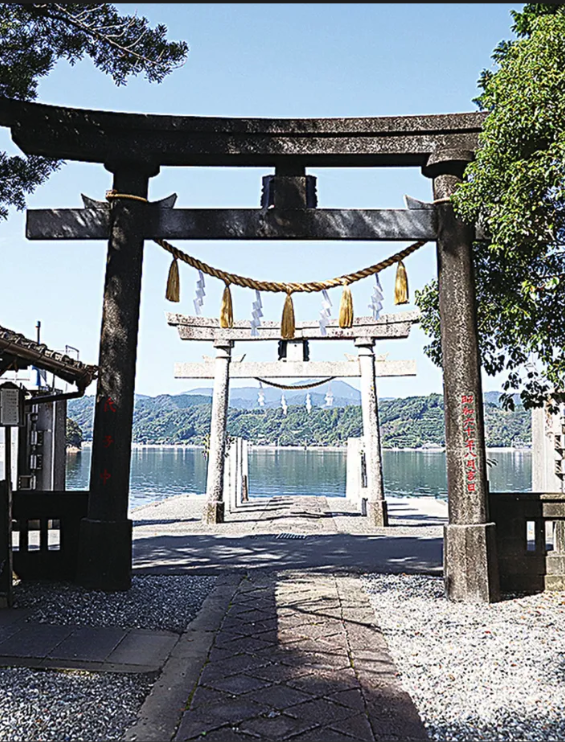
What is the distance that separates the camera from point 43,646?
4.29 meters

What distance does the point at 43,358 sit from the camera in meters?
6.39

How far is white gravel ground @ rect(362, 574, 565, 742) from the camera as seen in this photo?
321 centimetres

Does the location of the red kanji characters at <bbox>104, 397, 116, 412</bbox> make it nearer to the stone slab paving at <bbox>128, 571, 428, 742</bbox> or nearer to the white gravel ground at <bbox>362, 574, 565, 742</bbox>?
the stone slab paving at <bbox>128, 571, 428, 742</bbox>

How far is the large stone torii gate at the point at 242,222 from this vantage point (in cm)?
568

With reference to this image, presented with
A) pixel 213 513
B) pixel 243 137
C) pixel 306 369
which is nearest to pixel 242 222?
pixel 243 137

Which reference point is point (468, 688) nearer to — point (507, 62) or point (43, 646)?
point (43, 646)

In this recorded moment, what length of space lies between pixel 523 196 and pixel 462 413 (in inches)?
67.8

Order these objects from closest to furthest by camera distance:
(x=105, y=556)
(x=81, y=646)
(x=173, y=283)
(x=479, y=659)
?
(x=479, y=659), (x=81, y=646), (x=105, y=556), (x=173, y=283)

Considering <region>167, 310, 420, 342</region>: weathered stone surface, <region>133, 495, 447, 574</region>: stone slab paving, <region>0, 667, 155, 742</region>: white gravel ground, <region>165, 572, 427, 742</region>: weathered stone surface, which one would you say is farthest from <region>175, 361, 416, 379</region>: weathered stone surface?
<region>0, 667, 155, 742</region>: white gravel ground

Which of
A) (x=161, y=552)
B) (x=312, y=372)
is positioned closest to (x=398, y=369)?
(x=312, y=372)

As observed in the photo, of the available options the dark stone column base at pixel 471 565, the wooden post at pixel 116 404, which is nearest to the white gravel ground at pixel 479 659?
the dark stone column base at pixel 471 565

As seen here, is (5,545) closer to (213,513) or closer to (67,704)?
(67,704)

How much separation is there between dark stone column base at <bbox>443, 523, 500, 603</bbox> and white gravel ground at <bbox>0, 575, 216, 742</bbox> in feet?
6.32

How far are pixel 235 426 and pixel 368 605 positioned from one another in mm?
78779
